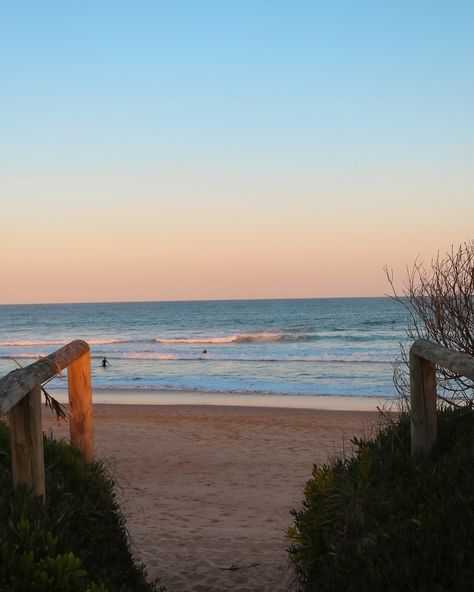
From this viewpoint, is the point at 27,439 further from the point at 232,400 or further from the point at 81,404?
the point at 232,400

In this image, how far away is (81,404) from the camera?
5141 mm

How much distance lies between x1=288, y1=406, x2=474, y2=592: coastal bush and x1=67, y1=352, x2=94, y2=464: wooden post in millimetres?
1669

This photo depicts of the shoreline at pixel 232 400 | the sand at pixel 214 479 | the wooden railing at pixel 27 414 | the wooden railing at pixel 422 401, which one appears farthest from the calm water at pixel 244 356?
the wooden railing at pixel 27 414

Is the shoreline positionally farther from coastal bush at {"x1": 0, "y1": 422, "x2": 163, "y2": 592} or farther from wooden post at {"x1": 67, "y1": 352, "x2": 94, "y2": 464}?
coastal bush at {"x1": 0, "y1": 422, "x2": 163, "y2": 592}

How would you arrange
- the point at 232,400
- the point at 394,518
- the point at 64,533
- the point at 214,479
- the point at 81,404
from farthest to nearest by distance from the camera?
the point at 232,400 → the point at 214,479 → the point at 81,404 → the point at 394,518 → the point at 64,533

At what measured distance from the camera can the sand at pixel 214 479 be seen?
642 centimetres

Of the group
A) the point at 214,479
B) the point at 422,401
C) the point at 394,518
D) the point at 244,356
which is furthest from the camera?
the point at 244,356

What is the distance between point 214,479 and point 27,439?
25.7ft

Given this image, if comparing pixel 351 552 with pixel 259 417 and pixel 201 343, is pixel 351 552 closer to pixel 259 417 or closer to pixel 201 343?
pixel 259 417

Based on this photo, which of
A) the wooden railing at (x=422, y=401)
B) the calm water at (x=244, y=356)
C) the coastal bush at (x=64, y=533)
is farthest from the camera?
→ the calm water at (x=244, y=356)

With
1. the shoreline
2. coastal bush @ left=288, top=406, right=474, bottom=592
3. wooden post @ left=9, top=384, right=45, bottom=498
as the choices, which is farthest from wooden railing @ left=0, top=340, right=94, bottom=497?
the shoreline

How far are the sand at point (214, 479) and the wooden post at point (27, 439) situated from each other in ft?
7.47

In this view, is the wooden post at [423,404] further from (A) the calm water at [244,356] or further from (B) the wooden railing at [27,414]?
(A) the calm water at [244,356]

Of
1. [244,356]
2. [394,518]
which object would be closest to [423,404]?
[394,518]
